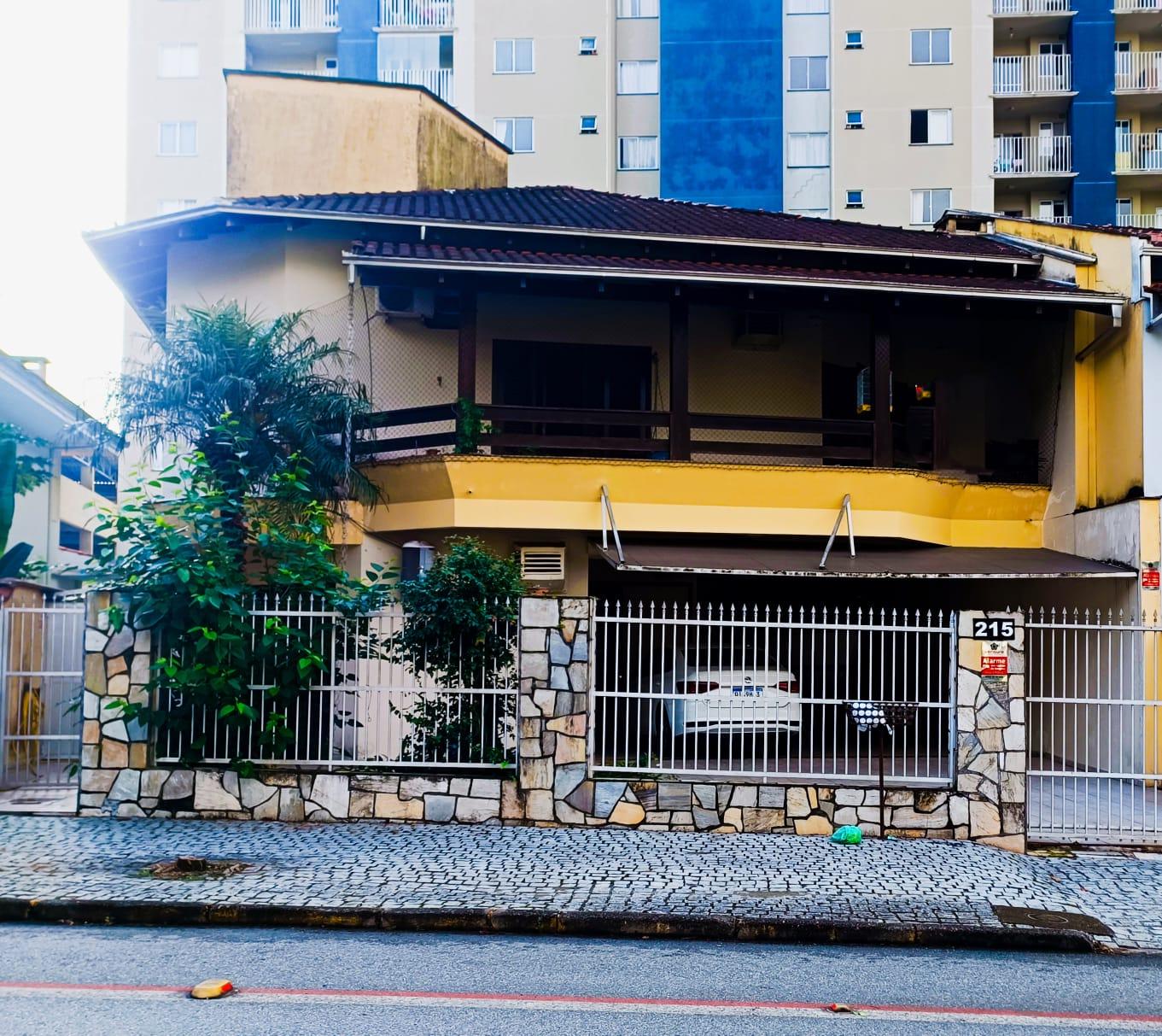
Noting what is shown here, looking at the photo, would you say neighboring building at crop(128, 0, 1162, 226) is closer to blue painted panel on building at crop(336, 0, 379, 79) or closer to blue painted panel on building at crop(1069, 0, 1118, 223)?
blue painted panel on building at crop(1069, 0, 1118, 223)

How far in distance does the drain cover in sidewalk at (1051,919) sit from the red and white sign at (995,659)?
2530mm

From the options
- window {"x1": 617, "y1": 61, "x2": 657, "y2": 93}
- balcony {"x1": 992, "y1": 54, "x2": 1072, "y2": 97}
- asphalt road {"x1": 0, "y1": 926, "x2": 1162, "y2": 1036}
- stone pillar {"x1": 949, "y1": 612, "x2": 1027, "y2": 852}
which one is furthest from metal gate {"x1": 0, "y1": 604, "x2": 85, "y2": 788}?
balcony {"x1": 992, "y1": 54, "x2": 1072, "y2": 97}

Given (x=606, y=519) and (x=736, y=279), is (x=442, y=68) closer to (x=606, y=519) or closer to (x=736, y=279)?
(x=736, y=279)

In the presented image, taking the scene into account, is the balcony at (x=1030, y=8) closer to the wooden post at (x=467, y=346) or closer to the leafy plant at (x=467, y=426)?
the wooden post at (x=467, y=346)

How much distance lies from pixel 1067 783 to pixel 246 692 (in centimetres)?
900

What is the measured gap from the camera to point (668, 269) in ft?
46.8

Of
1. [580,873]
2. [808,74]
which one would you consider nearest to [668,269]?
[580,873]

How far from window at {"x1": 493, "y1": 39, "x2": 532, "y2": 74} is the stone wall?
31.4 metres

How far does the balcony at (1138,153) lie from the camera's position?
37594 mm

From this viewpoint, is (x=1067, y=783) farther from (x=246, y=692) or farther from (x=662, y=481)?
(x=246, y=692)

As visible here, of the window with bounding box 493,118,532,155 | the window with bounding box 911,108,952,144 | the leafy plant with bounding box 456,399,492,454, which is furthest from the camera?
the window with bounding box 493,118,532,155

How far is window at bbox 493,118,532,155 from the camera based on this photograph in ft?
123

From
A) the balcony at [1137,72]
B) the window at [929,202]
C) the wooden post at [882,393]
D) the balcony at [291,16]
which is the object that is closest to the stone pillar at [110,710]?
the wooden post at [882,393]

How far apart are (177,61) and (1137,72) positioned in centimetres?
3201
